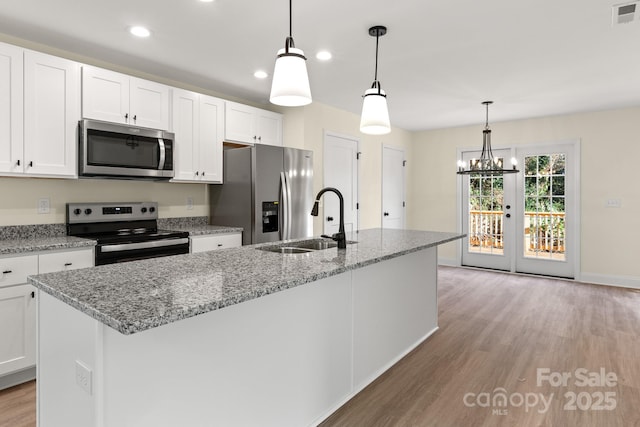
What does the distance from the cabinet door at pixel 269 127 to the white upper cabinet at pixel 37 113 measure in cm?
185

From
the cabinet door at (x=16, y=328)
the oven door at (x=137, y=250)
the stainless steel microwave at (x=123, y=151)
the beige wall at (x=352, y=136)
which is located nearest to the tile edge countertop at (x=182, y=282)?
the oven door at (x=137, y=250)

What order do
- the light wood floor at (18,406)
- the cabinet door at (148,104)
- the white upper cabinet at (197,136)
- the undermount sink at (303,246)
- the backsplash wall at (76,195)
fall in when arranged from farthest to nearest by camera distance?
the white upper cabinet at (197,136), the cabinet door at (148,104), the backsplash wall at (76,195), the undermount sink at (303,246), the light wood floor at (18,406)

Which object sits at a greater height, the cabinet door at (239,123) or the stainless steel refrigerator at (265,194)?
the cabinet door at (239,123)

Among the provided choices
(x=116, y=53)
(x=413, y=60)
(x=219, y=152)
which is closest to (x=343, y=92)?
(x=413, y=60)

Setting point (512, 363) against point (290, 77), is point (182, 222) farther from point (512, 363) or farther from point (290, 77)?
point (512, 363)

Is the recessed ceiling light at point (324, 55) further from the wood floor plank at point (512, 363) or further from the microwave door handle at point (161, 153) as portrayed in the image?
the wood floor plank at point (512, 363)

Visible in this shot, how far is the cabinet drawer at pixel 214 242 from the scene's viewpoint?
11.7 ft

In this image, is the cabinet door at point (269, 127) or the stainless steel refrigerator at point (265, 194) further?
the cabinet door at point (269, 127)

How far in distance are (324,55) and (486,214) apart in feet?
14.2

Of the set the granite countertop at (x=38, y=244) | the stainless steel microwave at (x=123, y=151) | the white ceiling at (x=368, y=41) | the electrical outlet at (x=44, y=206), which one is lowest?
the granite countertop at (x=38, y=244)

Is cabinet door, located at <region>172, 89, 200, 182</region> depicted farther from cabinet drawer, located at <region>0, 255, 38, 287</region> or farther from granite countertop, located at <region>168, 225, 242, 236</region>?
cabinet drawer, located at <region>0, 255, 38, 287</region>

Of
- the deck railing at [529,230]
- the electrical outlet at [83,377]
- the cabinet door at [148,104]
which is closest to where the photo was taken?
the electrical outlet at [83,377]

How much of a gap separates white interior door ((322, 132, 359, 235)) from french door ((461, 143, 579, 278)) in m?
2.19

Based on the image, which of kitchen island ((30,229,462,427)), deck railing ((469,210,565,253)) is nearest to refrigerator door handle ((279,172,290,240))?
kitchen island ((30,229,462,427))
